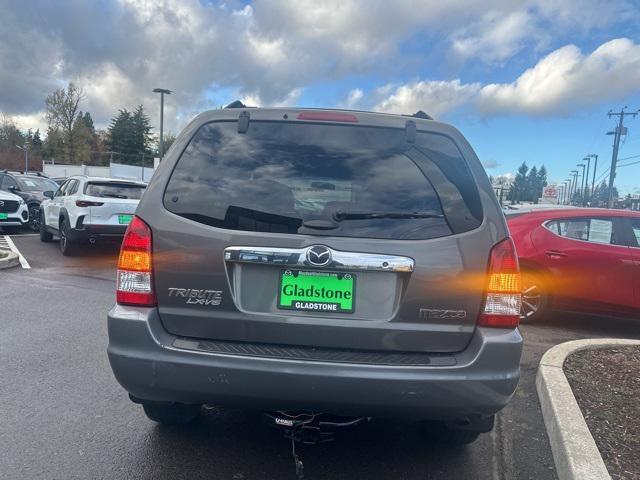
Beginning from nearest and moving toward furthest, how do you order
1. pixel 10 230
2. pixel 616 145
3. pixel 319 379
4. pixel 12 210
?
pixel 319 379 < pixel 12 210 < pixel 10 230 < pixel 616 145

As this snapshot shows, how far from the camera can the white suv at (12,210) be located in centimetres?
1411

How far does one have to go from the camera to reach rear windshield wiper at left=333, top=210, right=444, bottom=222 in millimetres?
2504

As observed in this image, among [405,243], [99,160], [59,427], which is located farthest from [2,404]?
[99,160]

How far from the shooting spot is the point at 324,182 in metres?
2.59

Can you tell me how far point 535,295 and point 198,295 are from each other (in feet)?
17.5

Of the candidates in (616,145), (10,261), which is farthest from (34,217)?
(616,145)

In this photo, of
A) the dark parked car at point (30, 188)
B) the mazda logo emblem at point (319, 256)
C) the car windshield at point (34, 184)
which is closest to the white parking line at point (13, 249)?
the dark parked car at point (30, 188)

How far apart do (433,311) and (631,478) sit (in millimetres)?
1504

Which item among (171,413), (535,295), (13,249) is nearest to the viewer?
(171,413)

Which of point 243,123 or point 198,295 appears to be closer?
point 198,295

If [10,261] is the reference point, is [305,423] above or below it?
above

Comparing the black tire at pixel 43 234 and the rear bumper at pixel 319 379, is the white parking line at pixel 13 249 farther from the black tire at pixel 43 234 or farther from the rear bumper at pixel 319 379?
the rear bumper at pixel 319 379

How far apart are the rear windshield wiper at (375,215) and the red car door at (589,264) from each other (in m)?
4.64

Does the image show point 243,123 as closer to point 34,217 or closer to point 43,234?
point 43,234
